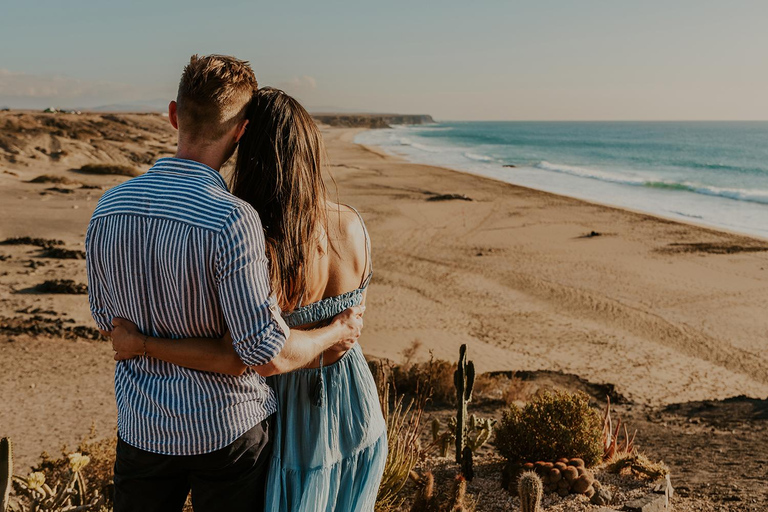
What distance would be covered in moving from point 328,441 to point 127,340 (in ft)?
2.29

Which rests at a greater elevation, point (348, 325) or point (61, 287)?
point (348, 325)

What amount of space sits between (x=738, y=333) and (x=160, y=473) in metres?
11.2

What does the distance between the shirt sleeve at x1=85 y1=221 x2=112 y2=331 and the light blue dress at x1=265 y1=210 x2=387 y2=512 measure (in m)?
0.53

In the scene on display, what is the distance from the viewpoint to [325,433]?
203 centimetres

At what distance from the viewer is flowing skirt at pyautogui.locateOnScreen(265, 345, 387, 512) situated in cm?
198

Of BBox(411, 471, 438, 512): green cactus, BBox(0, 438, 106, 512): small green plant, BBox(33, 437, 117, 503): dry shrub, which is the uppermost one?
BBox(0, 438, 106, 512): small green plant

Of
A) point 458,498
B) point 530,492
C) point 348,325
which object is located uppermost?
point 348,325

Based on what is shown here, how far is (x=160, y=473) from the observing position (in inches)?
73.5

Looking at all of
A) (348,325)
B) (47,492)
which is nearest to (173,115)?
(348,325)

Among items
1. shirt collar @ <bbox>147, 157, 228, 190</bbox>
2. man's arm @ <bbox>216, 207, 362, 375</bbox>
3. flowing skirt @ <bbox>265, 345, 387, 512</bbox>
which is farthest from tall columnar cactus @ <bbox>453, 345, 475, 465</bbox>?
shirt collar @ <bbox>147, 157, 228, 190</bbox>

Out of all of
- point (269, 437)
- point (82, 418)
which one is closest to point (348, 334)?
point (269, 437)

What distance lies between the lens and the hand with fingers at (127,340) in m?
1.73

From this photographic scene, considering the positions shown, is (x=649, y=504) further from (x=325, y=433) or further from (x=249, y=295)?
(x=249, y=295)

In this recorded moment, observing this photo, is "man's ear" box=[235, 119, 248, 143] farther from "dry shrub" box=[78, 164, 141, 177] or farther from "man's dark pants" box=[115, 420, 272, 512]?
"dry shrub" box=[78, 164, 141, 177]
